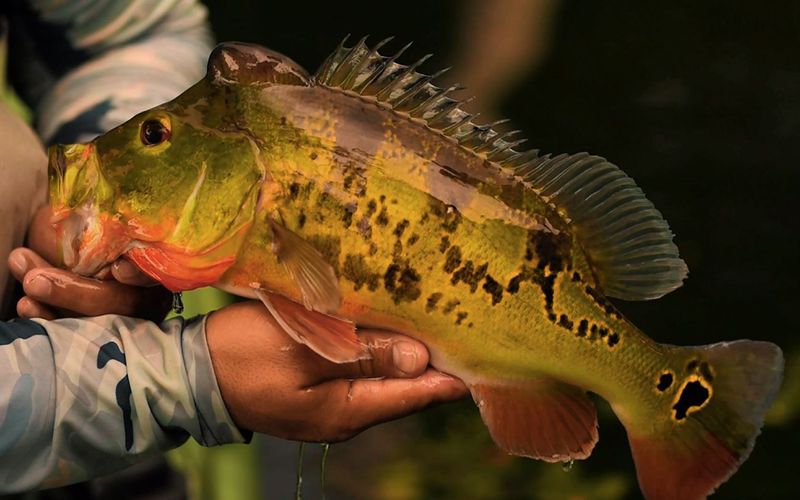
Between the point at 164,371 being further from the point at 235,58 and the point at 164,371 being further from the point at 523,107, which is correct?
the point at 523,107

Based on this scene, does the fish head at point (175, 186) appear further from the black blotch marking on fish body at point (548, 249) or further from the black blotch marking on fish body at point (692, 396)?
the black blotch marking on fish body at point (692, 396)

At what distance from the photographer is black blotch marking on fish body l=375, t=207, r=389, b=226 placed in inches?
21.4

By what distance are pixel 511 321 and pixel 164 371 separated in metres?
0.25

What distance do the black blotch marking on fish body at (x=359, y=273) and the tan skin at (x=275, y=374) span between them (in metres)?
0.06

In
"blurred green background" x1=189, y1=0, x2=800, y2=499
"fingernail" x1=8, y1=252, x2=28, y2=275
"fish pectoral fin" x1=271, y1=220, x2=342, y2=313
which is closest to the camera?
"fish pectoral fin" x1=271, y1=220, x2=342, y2=313

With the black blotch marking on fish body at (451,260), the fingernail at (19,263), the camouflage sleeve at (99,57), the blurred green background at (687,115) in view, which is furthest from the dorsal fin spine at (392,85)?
the blurred green background at (687,115)

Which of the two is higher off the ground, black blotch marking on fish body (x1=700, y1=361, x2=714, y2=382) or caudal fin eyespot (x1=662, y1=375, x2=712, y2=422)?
black blotch marking on fish body (x1=700, y1=361, x2=714, y2=382)

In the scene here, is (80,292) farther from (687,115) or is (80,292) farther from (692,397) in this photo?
(687,115)

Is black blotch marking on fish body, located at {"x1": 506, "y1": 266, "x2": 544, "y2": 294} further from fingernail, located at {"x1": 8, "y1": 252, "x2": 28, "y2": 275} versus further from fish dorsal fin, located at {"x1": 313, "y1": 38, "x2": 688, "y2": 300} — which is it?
fingernail, located at {"x1": 8, "y1": 252, "x2": 28, "y2": 275}

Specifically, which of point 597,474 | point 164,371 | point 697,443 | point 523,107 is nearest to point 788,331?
point 597,474

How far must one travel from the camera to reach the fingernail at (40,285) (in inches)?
24.8

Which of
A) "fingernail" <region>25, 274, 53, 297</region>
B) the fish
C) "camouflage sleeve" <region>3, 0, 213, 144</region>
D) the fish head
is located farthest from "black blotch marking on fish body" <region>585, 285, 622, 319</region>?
"camouflage sleeve" <region>3, 0, 213, 144</region>

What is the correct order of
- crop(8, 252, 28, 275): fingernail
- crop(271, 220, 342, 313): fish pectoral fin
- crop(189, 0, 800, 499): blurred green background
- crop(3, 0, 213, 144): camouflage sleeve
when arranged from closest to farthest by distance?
crop(271, 220, 342, 313): fish pectoral fin, crop(8, 252, 28, 275): fingernail, crop(3, 0, 213, 144): camouflage sleeve, crop(189, 0, 800, 499): blurred green background

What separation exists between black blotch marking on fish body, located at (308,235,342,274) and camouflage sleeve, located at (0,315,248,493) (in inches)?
5.7
